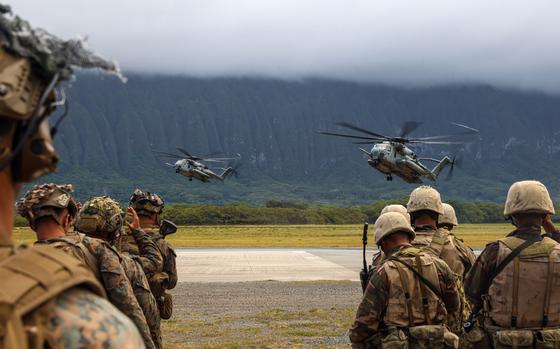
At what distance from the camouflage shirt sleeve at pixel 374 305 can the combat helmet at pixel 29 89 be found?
3.80 meters

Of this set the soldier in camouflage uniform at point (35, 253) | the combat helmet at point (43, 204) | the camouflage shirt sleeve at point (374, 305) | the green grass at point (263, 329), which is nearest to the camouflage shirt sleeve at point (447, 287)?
the camouflage shirt sleeve at point (374, 305)

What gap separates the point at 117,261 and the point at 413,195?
3.62 meters

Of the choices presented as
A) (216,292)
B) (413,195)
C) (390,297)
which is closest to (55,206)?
(390,297)

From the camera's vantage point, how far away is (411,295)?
5.56m

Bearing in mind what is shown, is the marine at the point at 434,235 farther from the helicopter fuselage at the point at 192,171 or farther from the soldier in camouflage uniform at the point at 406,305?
the helicopter fuselage at the point at 192,171

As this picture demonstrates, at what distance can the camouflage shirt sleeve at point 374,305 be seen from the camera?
557 centimetres

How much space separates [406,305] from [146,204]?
9.26 feet

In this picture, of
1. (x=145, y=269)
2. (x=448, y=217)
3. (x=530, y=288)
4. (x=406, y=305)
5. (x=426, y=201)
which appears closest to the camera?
(x=406, y=305)

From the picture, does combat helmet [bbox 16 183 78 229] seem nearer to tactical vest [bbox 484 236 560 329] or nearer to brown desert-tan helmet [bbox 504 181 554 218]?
tactical vest [bbox 484 236 560 329]

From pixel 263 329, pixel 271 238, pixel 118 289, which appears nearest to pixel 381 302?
pixel 118 289

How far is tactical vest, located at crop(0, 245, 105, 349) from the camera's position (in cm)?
175

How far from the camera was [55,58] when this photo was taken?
2031mm

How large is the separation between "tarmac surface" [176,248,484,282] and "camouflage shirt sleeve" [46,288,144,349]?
24.2m

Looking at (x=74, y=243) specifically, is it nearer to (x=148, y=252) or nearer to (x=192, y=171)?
(x=148, y=252)
